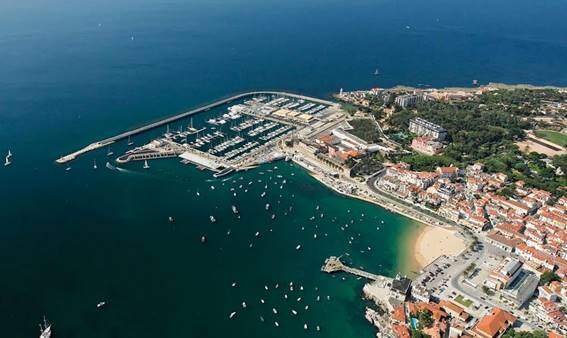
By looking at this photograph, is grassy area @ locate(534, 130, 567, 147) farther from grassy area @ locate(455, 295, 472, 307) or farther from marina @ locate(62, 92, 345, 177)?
grassy area @ locate(455, 295, 472, 307)

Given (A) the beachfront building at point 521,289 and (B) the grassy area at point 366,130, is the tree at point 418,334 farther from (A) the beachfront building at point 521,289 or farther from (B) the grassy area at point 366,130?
(B) the grassy area at point 366,130

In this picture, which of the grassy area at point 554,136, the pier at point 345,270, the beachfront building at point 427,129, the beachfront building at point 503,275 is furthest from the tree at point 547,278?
the grassy area at point 554,136

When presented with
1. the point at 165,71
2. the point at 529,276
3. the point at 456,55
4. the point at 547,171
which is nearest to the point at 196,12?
the point at 165,71

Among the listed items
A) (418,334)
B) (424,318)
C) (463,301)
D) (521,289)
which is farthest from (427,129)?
(418,334)

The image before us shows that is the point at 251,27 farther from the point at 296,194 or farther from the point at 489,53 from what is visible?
the point at 296,194

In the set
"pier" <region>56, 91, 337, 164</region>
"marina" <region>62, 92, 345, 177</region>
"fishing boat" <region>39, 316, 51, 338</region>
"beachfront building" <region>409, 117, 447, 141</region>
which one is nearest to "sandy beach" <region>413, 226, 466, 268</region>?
"marina" <region>62, 92, 345, 177</region>
